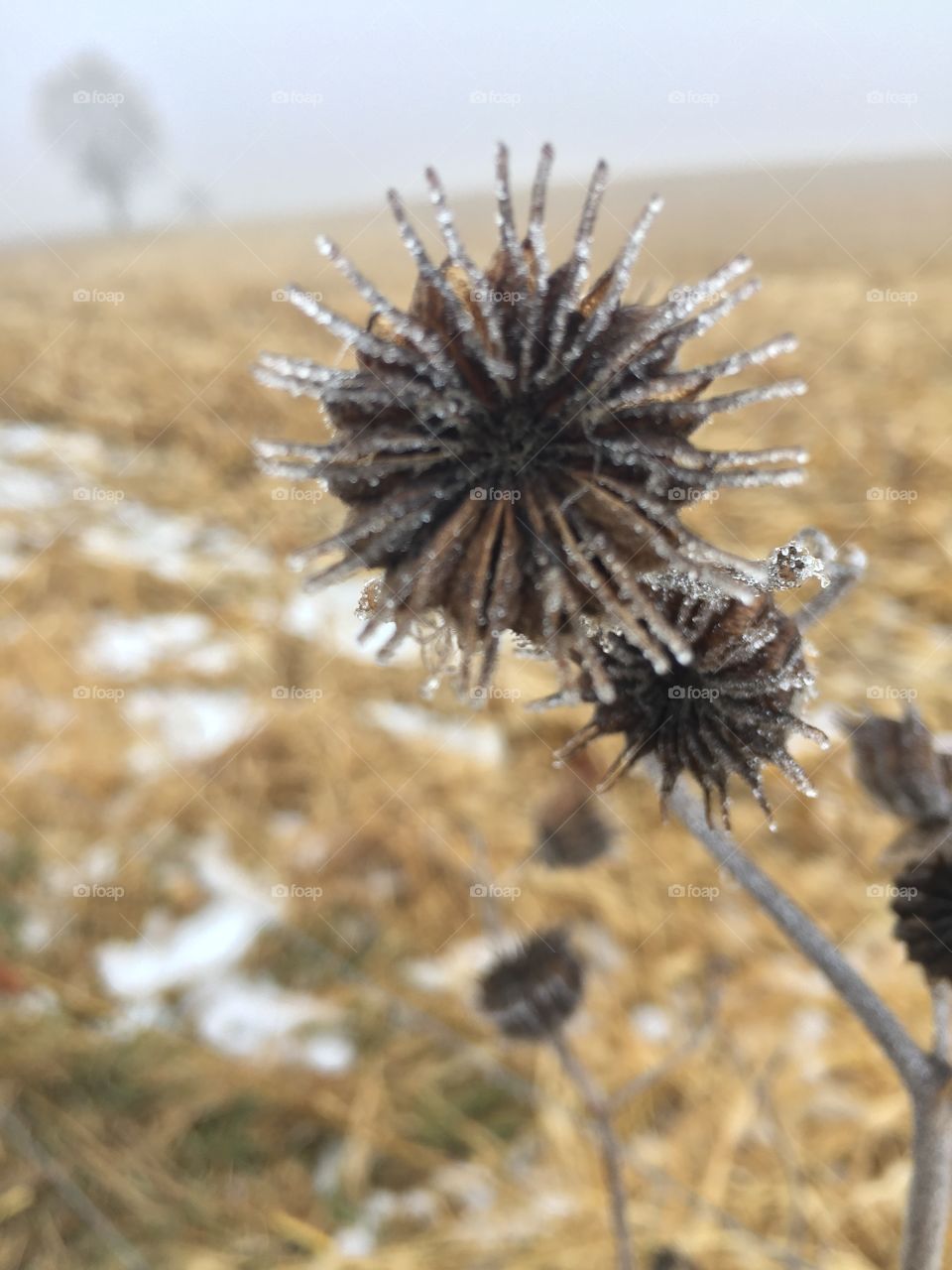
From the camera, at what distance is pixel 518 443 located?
1.22ft

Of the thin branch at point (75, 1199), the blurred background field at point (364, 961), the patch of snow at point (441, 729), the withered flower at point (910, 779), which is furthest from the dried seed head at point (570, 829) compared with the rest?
the patch of snow at point (441, 729)

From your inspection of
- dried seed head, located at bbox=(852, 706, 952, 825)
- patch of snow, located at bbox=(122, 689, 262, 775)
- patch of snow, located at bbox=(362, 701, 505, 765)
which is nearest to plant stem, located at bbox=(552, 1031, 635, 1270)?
dried seed head, located at bbox=(852, 706, 952, 825)

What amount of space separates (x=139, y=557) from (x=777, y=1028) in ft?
9.65

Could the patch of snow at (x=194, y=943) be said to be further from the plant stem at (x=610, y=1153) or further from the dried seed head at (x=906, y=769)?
the dried seed head at (x=906, y=769)

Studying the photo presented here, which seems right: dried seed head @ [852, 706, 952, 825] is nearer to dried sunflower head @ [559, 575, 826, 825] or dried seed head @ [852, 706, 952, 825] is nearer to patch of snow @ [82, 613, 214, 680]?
dried sunflower head @ [559, 575, 826, 825]

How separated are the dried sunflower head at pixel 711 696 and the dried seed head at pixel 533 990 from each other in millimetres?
603

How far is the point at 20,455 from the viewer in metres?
4.94

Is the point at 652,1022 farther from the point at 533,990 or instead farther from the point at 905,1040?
the point at 905,1040

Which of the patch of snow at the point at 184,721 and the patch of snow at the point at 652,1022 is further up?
the patch of snow at the point at 184,721

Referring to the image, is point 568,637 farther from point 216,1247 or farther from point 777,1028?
point 777,1028

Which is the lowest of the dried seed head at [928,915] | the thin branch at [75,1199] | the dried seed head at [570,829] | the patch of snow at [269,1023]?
the thin branch at [75,1199]

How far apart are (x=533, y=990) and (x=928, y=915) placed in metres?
0.53

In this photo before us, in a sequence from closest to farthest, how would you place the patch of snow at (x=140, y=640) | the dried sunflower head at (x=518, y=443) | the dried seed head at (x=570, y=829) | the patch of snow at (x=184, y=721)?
the dried sunflower head at (x=518, y=443) < the dried seed head at (x=570, y=829) < the patch of snow at (x=184, y=721) < the patch of snow at (x=140, y=640)

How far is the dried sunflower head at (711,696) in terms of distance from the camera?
0.41 m
